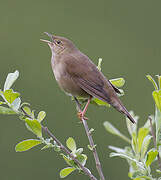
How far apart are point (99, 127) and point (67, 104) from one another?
792 millimetres

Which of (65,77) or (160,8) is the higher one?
(65,77)

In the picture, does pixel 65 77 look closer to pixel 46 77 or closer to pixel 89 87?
pixel 89 87

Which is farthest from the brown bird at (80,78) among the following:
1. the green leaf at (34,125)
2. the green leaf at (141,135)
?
the green leaf at (34,125)

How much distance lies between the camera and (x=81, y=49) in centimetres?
1001

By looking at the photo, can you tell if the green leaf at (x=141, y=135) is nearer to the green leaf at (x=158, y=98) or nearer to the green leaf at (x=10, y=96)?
the green leaf at (x=158, y=98)

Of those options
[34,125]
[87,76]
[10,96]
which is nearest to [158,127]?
[34,125]

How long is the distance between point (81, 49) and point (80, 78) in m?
6.07

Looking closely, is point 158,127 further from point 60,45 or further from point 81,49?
point 81,49

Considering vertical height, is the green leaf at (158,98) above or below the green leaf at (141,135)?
above

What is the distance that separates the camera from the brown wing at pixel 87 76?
12.1 feet

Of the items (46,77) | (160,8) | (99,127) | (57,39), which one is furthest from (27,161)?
(160,8)

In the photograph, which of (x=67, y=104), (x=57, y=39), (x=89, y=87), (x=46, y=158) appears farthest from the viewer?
(x=67, y=104)

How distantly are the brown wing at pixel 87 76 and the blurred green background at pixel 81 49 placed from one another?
2702mm

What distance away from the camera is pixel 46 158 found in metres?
7.00
